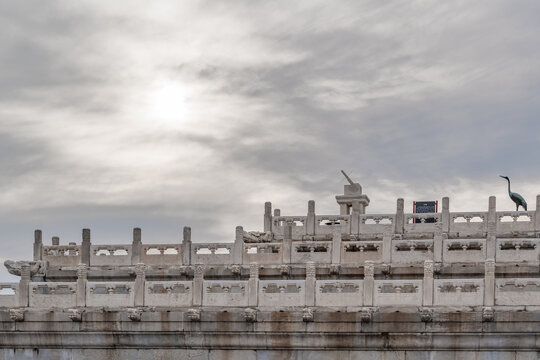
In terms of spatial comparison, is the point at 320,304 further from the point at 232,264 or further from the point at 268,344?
the point at 232,264

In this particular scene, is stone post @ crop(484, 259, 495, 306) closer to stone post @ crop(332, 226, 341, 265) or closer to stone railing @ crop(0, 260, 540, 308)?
stone railing @ crop(0, 260, 540, 308)

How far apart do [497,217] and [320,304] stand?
54.3ft

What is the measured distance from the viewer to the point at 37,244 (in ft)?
170

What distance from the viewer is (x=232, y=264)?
161 ft

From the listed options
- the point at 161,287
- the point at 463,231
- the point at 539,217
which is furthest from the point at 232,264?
the point at 539,217

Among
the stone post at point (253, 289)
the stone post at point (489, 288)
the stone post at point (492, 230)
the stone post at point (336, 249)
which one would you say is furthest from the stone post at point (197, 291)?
the stone post at point (492, 230)

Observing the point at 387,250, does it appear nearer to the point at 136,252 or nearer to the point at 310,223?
the point at 310,223

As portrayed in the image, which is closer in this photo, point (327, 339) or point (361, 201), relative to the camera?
point (327, 339)

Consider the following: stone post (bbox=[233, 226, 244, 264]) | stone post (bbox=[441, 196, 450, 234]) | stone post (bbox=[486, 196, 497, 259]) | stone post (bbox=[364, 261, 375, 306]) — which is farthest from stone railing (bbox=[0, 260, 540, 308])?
stone post (bbox=[441, 196, 450, 234])

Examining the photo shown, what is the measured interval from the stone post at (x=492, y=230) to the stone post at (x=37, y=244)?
21.1 metres

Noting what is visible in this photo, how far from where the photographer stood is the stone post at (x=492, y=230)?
4531cm

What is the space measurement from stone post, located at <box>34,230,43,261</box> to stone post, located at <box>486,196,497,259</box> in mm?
21061

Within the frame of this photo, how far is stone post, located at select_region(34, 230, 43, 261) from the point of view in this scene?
2035 inches

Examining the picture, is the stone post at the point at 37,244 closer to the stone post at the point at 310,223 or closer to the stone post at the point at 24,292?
the stone post at the point at 24,292
